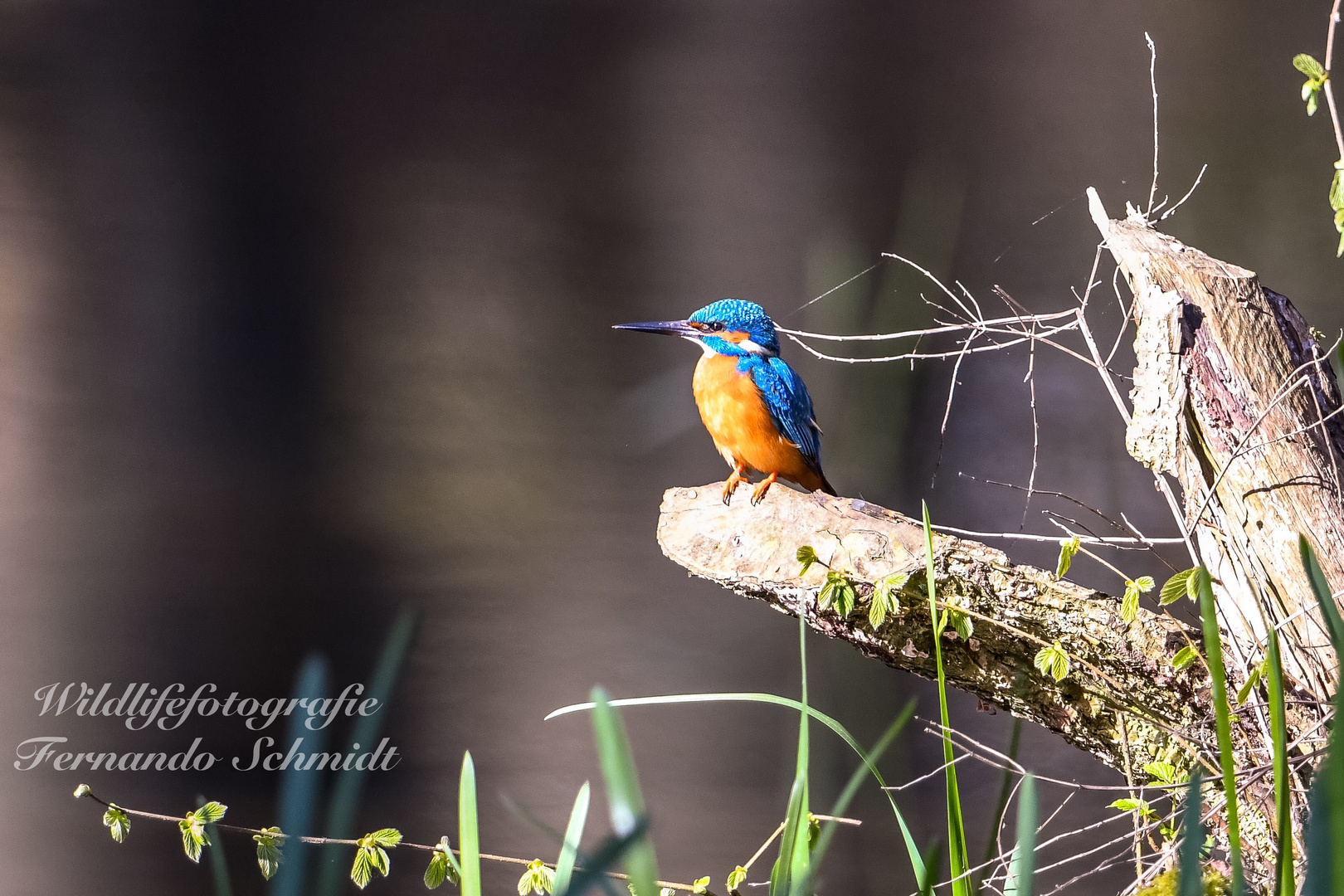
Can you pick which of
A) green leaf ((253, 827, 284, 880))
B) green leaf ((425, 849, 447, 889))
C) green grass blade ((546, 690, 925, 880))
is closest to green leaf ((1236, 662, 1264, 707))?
green grass blade ((546, 690, 925, 880))

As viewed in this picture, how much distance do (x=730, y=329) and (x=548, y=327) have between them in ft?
1.87

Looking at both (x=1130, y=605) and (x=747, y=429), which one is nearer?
(x=1130, y=605)

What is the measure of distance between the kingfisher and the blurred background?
0.44 m

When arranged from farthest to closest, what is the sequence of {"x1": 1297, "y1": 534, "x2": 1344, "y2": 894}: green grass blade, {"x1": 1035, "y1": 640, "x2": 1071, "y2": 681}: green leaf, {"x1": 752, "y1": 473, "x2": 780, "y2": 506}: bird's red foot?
1. {"x1": 752, "y1": 473, "x2": 780, "y2": 506}: bird's red foot
2. {"x1": 1035, "y1": 640, "x2": 1071, "y2": 681}: green leaf
3. {"x1": 1297, "y1": 534, "x2": 1344, "y2": 894}: green grass blade

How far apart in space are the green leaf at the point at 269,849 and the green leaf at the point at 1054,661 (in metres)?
0.60

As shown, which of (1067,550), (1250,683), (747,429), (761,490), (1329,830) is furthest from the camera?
(747,429)

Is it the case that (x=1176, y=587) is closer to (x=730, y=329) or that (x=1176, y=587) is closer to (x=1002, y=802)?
(x=1002, y=802)

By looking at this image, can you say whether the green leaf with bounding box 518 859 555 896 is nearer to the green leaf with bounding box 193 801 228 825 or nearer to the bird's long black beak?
the green leaf with bounding box 193 801 228 825

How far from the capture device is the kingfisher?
3.39ft

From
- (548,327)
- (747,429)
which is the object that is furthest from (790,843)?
(548,327)

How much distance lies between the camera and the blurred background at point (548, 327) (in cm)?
145

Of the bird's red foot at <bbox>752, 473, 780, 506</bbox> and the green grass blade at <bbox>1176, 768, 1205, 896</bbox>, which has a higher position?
the bird's red foot at <bbox>752, 473, 780, 506</bbox>

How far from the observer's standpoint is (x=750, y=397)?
104 cm

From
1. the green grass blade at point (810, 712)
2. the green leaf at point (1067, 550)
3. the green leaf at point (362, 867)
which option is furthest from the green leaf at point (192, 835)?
the green leaf at point (1067, 550)
